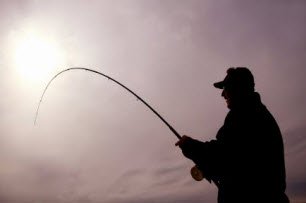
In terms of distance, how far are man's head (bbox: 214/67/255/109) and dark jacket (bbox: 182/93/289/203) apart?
0.20m

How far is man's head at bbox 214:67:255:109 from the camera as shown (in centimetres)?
511

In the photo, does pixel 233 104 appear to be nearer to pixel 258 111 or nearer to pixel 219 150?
pixel 258 111

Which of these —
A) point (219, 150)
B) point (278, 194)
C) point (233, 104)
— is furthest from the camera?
point (233, 104)

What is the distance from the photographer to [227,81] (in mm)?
5336

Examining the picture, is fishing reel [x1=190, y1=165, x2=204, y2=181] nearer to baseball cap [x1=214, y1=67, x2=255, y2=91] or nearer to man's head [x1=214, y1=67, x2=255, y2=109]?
man's head [x1=214, y1=67, x2=255, y2=109]

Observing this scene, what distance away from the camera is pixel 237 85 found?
5.19 m

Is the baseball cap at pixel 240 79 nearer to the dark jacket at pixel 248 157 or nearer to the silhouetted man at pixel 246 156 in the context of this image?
the silhouetted man at pixel 246 156

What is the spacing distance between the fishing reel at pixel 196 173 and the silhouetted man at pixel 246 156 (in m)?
0.25

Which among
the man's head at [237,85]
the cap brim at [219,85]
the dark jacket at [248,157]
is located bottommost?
the dark jacket at [248,157]

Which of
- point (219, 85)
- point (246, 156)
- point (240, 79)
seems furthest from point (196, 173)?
point (240, 79)

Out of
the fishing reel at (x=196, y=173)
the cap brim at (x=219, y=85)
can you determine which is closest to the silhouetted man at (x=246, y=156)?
the fishing reel at (x=196, y=173)

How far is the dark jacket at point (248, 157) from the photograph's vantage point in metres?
4.50

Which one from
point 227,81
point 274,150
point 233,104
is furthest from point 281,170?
point 227,81

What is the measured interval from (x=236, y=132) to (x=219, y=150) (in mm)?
328
